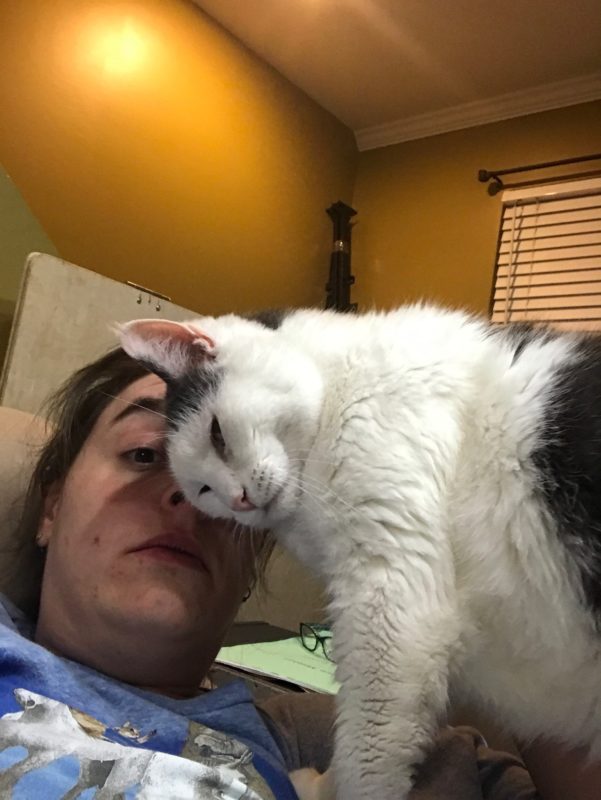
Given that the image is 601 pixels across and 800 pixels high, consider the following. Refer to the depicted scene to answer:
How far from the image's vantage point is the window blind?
123 inches

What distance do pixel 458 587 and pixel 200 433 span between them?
394mm

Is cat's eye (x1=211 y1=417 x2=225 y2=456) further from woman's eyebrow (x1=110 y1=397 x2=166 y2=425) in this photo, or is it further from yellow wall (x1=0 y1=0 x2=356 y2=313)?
yellow wall (x1=0 y1=0 x2=356 y2=313)

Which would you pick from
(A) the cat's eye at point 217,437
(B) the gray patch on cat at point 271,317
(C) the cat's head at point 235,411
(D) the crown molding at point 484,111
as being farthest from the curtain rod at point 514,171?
(A) the cat's eye at point 217,437

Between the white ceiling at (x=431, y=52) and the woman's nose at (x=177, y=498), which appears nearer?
the woman's nose at (x=177, y=498)

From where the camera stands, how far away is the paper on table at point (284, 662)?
1.51 meters

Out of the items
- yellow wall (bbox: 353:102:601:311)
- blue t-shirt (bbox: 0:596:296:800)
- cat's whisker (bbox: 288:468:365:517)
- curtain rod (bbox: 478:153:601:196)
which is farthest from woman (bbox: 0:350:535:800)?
curtain rod (bbox: 478:153:601:196)

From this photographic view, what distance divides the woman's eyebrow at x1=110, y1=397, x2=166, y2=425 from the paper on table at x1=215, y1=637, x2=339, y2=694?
0.68 m

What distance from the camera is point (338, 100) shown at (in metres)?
3.54

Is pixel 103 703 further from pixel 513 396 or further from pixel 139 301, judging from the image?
pixel 139 301

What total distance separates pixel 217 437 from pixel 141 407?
225 mm

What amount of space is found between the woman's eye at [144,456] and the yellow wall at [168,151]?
1.48 meters

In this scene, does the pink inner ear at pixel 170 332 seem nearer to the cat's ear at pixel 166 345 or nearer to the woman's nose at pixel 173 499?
the cat's ear at pixel 166 345

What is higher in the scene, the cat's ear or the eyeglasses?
A: the cat's ear

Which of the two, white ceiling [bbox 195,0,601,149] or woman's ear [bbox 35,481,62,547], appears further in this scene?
white ceiling [bbox 195,0,601,149]
